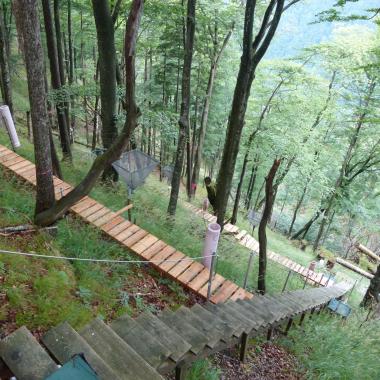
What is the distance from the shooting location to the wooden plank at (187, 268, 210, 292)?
18.1ft

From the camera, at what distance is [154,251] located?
6059mm

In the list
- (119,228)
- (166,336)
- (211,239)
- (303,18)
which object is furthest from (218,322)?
(303,18)

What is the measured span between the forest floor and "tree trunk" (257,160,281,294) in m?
0.65

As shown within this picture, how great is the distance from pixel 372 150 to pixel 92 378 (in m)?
18.6

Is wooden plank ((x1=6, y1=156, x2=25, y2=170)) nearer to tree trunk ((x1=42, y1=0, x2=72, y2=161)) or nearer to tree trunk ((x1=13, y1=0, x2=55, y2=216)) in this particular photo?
tree trunk ((x1=42, y1=0, x2=72, y2=161))

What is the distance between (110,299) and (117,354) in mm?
1997

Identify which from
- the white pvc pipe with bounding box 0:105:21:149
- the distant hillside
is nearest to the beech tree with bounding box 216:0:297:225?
the distant hillside

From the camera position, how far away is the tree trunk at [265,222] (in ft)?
A: 19.5

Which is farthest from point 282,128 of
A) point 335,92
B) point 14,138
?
point 14,138

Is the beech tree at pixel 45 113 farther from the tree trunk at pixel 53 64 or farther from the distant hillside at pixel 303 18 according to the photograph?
the distant hillside at pixel 303 18

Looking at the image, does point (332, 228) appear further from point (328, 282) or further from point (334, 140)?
point (328, 282)

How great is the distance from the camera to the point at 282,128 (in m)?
15.7

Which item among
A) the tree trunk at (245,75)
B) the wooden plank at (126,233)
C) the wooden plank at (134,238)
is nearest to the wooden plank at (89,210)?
the wooden plank at (126,233)

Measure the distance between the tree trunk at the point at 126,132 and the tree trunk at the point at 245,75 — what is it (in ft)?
8.17
